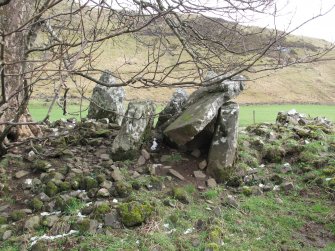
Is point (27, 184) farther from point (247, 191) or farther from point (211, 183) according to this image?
point (247, 191)

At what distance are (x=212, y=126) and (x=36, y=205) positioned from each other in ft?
11.7

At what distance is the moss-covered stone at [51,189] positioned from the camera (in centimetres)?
609

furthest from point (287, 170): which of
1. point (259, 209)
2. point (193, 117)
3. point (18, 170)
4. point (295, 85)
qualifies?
point (295, 85)

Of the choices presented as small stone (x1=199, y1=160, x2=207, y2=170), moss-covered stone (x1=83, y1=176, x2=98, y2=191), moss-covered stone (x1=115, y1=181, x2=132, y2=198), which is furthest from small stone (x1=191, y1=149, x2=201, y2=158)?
moss-covered stone (x1=83, y1=176, x2=98, y2=191)

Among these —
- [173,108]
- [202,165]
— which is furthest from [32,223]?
[173,108]

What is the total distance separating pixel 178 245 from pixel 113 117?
16.8 ft

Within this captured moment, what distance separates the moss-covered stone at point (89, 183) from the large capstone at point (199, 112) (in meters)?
1.66

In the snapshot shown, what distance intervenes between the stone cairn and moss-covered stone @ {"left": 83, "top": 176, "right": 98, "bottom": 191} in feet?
5.45

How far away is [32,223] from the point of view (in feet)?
17.5

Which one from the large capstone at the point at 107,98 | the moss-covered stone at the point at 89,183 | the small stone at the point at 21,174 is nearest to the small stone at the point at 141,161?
the moss-covered stone at the point at 89,183

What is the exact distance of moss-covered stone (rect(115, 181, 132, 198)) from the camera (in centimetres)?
615

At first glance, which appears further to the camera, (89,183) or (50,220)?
(89,183)

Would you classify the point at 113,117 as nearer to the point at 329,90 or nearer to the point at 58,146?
the point at 58,146

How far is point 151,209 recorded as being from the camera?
5629mm
